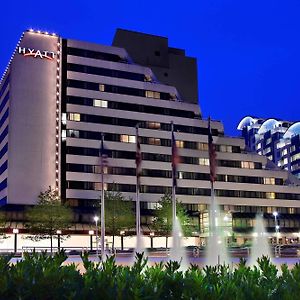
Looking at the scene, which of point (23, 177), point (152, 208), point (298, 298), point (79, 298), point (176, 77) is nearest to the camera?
point (298, 298)

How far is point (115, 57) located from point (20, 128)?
29.6 m

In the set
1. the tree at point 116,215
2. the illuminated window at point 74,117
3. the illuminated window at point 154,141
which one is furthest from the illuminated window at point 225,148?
the illuminated window at point 74,117

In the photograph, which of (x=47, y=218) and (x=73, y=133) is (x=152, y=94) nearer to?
(x=73, y=133)

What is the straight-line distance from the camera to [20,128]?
115 metres

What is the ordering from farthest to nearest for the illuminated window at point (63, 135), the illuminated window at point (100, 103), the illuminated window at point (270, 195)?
1. the illuminated window at point (270, 195)
2. the illuminated window at point (100, 103)
3. the illuminated window at point (63, 135)

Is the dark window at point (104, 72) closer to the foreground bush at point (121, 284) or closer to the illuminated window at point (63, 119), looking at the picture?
the illuminated window at point (63, 119)

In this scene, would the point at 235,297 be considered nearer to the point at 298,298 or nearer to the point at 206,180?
the point at 298,298

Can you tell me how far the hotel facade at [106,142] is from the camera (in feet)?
377

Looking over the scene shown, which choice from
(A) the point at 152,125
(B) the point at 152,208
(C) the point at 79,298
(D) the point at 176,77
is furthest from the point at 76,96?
(C) the point at 79,298

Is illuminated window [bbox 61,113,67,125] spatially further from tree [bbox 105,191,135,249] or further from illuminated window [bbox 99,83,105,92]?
tree [bbox 105,191,135,249]

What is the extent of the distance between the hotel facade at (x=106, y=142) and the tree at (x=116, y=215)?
9116 mm

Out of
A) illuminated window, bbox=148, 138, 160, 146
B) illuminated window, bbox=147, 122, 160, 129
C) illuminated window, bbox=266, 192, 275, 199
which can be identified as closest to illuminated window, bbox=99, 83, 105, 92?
illuminated window, bbox=147, 122, 160, 129

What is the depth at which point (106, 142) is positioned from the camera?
11931cm

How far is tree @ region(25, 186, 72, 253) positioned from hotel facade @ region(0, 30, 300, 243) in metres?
8.01
